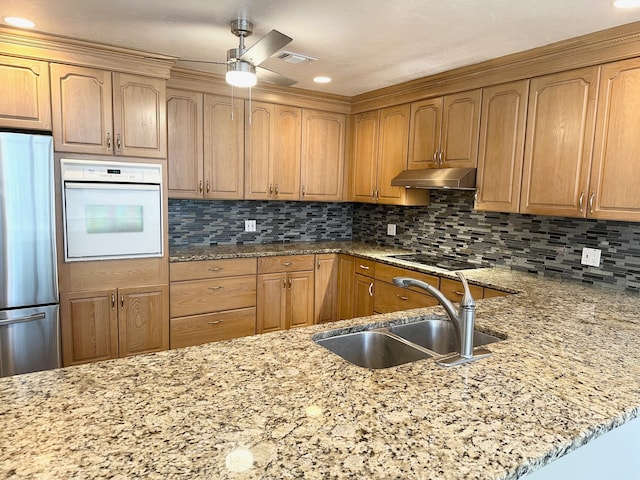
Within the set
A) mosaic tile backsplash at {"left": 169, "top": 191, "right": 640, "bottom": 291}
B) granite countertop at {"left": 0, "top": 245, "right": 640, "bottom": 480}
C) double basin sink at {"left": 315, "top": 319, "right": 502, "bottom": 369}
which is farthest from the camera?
mosaic tile backsplash at {"left": 169, "top": 191, "right": 640, "bottom": 291}

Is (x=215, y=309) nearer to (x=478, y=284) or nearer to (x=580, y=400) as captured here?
(x=478, y=284)

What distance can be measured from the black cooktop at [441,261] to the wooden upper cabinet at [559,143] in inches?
26.8

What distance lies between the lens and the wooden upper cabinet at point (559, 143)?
248 cm

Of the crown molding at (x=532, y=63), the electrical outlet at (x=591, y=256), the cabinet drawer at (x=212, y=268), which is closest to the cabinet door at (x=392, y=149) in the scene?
the crown molding at (x=532, y=63)

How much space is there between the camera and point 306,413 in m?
0.99

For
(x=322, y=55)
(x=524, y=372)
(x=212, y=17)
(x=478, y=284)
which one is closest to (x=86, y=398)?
(x=524, y=372)

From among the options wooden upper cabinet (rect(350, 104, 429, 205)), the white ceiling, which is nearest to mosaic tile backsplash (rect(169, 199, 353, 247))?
wooden upper cabinet (rect(350, 104, 429, 205))

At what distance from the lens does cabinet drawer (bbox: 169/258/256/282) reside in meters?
3.26

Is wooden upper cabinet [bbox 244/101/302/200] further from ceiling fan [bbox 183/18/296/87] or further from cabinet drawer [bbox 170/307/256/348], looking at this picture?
ceiling fan [bbox 183/18/296/87]

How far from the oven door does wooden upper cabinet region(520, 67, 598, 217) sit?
263 centimetres

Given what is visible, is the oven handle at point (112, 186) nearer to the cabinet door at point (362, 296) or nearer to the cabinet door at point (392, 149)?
the cabinet door at point (362, 296)

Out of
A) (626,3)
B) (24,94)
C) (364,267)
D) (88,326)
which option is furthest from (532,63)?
(88,326)

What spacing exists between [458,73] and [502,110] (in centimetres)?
48

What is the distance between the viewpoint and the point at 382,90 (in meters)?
3.88
